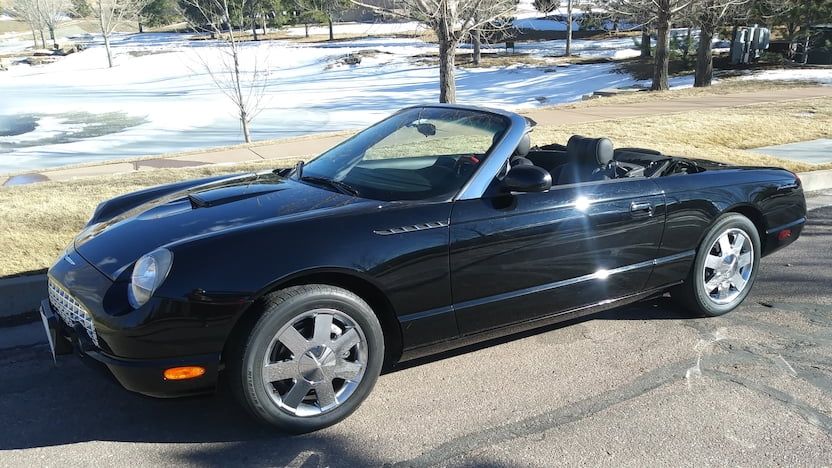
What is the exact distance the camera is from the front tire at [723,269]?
424 cm

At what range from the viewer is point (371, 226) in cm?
311

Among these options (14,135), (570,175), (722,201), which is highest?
(570,175)

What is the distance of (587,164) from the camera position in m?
4.05

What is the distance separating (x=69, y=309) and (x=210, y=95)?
96.4 feet

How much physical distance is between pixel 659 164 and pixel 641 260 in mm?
734

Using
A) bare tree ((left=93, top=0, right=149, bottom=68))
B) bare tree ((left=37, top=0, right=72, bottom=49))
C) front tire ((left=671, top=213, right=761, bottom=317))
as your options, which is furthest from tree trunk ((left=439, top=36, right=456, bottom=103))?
bare tree ((left=37, top=0, right=72, bottom=49))

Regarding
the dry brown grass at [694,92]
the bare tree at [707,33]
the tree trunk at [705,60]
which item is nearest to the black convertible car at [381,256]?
the dry brown grass at [694,92]

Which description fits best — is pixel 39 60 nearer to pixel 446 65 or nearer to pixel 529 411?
pixel 446 65

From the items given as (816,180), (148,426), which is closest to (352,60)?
(816,180)

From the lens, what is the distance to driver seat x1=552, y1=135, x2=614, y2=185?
3951 mm

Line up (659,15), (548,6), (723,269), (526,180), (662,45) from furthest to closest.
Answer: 1. (548,6)
2. (662,45)
3. (659,15)
4. (723,269)
5. (526,180)

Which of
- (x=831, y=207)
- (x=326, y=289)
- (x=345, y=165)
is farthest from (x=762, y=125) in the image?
(x=326, y=289)

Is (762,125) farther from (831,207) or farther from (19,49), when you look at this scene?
(19,49)

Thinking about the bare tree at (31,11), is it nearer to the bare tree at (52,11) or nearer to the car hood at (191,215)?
the bare tree at (52,11)
